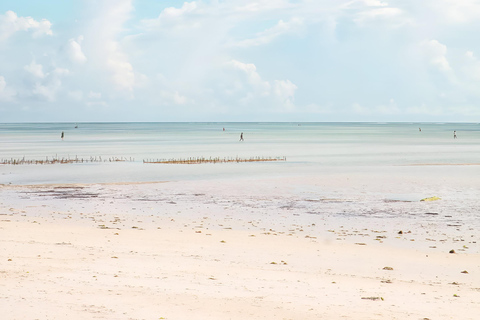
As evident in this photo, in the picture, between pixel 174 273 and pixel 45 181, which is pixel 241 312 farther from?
pixel 45 181

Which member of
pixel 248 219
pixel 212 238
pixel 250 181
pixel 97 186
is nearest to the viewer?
pixel 212 238

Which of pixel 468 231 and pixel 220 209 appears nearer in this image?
pixel 468 231

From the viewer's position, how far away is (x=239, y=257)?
53.7 feet

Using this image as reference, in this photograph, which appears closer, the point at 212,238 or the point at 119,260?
the point at 119,260

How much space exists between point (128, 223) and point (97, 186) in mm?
→ 17138

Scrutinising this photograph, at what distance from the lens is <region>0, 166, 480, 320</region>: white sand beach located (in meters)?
10.9

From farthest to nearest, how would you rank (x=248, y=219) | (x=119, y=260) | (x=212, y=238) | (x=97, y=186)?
(x=97, y=186)
(x=248, y=219)
(x=212, y=238)
(x=119, y=260)

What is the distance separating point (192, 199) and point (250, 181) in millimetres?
11108

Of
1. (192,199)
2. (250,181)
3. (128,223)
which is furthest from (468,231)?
(250,181)

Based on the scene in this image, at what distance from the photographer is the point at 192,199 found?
32.1m

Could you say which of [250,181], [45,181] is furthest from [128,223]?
[45,181]

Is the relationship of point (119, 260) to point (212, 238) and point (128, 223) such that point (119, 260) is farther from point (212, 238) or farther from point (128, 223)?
point (128, 223)

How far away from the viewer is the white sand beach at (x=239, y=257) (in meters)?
10.9

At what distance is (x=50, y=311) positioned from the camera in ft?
33.2
